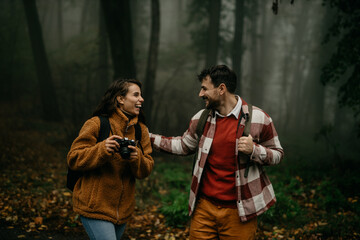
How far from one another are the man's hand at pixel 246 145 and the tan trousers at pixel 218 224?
72cm

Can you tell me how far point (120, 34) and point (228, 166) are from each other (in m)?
8.27

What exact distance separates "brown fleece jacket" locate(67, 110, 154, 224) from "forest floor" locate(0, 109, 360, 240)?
2730mm

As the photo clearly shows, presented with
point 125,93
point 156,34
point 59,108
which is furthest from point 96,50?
point 125,93

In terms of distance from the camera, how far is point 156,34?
12.2 meters

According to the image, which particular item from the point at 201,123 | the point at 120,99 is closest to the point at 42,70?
the point at 120,99

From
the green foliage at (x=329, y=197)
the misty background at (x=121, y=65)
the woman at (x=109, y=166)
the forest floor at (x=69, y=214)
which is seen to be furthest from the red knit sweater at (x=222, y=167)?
the misty background at (x=121, y=65)

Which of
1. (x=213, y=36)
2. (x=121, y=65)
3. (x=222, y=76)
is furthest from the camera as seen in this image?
(x=213, y=36)

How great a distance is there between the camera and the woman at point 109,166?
274 cm

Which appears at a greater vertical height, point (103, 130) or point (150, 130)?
point (103, 130)

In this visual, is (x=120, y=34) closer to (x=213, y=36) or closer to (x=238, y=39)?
(x=213, y=36)

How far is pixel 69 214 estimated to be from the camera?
584 cm

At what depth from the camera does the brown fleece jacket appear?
8.97 ft

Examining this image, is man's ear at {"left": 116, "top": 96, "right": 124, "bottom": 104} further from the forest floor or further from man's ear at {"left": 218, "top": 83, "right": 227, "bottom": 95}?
the forest floor

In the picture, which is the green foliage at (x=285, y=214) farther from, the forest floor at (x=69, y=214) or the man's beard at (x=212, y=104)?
the man's beard at (x=212, y=104)
